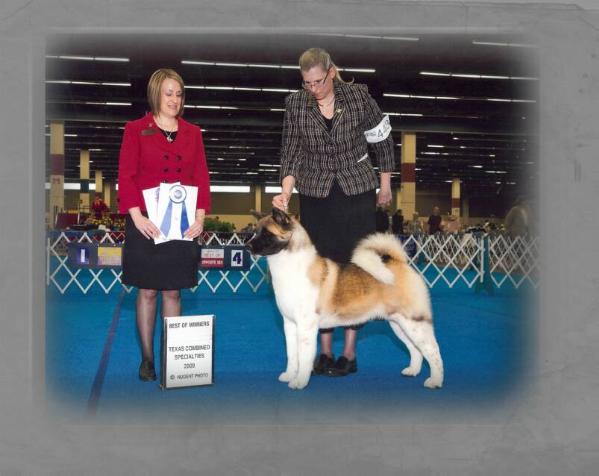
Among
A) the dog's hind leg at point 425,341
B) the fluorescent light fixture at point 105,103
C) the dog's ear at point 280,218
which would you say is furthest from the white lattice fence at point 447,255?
the fluorescent light fixture at point 105,103

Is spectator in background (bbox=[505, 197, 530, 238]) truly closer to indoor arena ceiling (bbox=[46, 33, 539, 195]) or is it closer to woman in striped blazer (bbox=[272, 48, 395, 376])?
indoor arena ceiling (bbox=[46, 33, 539, 195])

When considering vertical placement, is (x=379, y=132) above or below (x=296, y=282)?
above

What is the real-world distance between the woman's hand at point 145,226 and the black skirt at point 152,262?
0.27ft

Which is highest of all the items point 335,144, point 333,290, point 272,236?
point 335,144

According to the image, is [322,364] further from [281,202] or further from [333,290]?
[281,202]

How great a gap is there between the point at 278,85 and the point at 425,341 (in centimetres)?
1062

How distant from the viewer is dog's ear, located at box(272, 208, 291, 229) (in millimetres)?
2955

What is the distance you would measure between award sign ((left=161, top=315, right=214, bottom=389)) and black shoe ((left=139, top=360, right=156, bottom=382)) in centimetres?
22

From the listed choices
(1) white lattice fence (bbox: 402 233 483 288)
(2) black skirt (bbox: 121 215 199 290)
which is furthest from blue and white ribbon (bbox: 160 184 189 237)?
(1) white lattice fence (bbox: 402 233 483 288)

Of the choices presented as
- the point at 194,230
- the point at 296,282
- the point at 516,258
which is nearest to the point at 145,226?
the point at 194,230

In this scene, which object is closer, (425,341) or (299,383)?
(299,383)

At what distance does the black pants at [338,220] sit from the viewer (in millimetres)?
3346

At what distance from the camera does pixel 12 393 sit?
2273 mm

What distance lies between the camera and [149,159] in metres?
3.03
